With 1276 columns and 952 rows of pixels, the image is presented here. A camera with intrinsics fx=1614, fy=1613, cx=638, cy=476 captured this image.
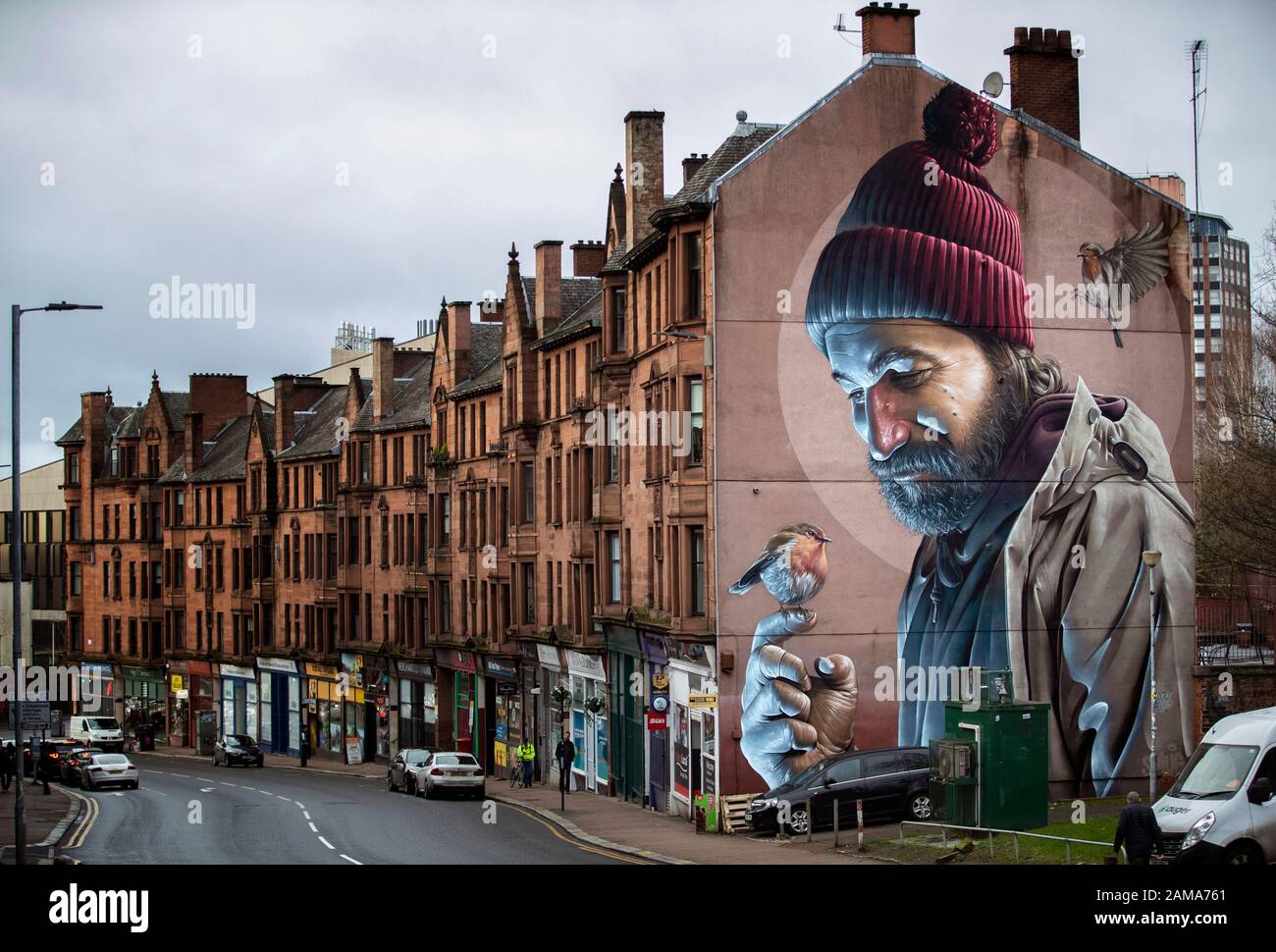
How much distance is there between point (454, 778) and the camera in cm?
4791

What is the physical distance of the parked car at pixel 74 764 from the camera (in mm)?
56275

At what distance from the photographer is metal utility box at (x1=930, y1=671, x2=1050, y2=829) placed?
100 feet

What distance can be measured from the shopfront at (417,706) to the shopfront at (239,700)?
17010mm

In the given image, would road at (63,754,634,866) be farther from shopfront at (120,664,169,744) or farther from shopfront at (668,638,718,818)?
shopfront at (120,664,169,744)

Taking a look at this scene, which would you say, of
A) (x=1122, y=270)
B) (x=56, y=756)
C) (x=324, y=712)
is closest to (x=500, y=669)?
(x=56, y=756)

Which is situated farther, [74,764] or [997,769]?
[74,764]

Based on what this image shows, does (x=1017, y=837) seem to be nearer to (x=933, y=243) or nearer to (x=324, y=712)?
(x=933, y=243)

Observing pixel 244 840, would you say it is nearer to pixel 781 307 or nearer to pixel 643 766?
pixel 643 766

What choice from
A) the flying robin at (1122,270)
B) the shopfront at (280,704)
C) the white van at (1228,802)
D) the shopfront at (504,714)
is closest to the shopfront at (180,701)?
the shopfront at (280,704)

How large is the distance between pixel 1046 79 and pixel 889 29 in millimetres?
5202

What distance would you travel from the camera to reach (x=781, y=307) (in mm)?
37688
